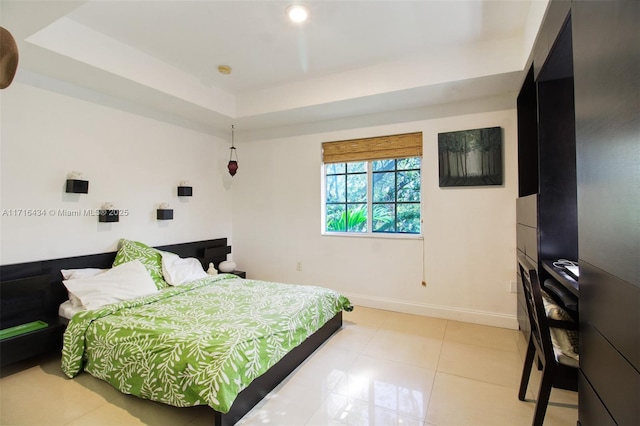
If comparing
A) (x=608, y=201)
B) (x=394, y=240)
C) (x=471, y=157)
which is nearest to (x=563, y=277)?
(x=608, y=201)

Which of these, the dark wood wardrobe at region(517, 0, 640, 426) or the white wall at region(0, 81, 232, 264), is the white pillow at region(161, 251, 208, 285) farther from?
the dark wood wardrobe at region(517, 0, 640, 426)

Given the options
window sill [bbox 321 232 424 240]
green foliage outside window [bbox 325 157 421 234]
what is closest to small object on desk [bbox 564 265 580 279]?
window sill [bbox 321 232 424 240]

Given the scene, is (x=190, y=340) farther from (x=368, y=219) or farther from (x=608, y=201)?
(x=368, y=219)

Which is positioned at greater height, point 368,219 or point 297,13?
point 297,13

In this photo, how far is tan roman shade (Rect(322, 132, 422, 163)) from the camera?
145 inches

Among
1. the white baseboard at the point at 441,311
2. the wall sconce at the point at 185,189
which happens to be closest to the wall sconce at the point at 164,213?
the wall sconce at the point at 185,189

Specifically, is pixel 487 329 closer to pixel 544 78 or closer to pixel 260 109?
pixel 544 78

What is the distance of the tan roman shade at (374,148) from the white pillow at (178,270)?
2177mm

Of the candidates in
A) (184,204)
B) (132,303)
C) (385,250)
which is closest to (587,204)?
(385,250)

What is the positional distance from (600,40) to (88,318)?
3.33m

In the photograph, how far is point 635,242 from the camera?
88cm

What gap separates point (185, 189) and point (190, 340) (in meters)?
2.59

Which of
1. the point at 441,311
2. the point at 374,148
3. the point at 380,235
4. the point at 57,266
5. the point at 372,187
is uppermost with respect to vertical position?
the point at 374,148

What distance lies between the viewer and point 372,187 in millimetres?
4027
